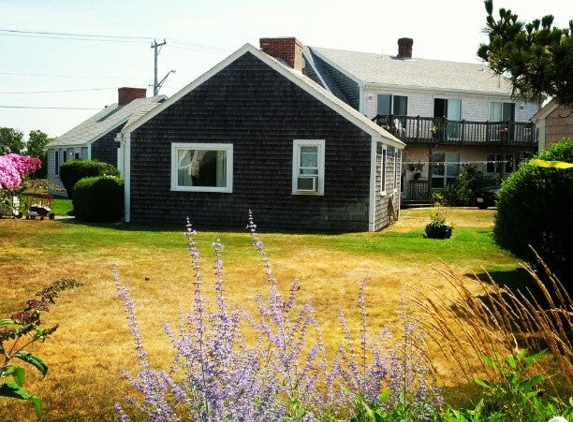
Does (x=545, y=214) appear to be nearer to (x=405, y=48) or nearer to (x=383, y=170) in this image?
(x=383, y=170)

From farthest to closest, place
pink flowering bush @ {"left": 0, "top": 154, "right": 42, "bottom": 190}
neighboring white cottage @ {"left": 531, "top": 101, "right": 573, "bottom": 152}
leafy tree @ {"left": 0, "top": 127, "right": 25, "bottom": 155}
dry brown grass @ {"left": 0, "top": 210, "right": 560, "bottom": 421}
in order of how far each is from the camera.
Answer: leafy tree @ {"left": 0, "top": 127, "right": 25, "bottom": 155}
neighboring white cottage @ {"left": 531, "top": 101, "right": 573, "bottom": 152}
pink flowering bush @ {"left": 0, "top": 154, "right": 42, "bottom": 190}
dry brown grass @ {"left": 0, "top": 210, "right": 560, "bottom": 421}

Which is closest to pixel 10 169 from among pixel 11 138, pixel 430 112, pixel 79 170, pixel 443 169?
pixel 79 170

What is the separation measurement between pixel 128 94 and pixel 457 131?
23.6 m

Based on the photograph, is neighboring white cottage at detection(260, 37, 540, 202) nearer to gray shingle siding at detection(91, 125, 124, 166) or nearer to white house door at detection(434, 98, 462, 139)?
white house door at detection(434, 98, 462, 139)

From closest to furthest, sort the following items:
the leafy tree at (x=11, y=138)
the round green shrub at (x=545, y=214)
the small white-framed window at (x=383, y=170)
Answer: the round green shrub at (x=545, y=214)
the small white-framed window at (x=383, y=170)
the leafy tree at (x=11, y=138)

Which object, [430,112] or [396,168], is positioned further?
[430,112]

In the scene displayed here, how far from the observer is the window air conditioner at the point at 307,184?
22484 mm

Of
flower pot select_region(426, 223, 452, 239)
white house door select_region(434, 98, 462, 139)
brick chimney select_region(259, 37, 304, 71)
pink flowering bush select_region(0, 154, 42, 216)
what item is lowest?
flower pot select_region(426, 223, 452, 239)

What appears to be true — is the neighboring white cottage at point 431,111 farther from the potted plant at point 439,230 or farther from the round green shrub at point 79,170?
the potted plant at point 439,230

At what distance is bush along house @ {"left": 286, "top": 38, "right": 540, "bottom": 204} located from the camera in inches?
1425

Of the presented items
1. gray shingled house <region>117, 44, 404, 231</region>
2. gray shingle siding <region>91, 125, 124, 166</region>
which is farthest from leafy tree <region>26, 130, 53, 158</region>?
gray shingled house <region>117, 44, 404, 231</region>

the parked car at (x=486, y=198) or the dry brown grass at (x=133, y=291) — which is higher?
the parked car at (x=486, y=198)

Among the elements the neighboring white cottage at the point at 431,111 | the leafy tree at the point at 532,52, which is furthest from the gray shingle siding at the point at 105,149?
the leafy tree at the point at 532,52

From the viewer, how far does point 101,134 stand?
4338 centimetres
